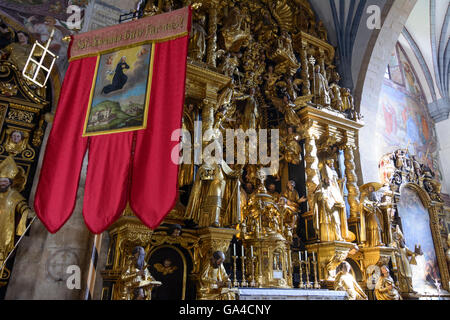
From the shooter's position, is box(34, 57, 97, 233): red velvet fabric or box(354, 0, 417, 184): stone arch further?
box(354, 0, 417, 184): stone arch

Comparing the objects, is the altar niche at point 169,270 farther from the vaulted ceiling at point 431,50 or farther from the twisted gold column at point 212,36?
the vaulted ceiling at point 431,50

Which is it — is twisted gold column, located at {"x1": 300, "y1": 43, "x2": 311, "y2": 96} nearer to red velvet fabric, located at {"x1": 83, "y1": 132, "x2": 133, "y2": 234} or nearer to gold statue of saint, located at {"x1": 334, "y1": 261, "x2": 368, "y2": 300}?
gold statue of saint, located at {"x1": 334, "y1": 261, "x2": 368, "y2": 300}

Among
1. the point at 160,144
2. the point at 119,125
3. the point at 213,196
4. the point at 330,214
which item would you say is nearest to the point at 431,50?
the point at 330,214

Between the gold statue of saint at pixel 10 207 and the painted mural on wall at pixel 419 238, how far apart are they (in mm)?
8859

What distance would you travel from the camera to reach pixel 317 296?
5316mm

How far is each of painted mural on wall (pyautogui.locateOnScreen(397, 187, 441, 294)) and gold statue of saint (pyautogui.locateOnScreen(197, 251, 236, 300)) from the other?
21.2 ft

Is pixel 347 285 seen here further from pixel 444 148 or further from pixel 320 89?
pixel 444 148

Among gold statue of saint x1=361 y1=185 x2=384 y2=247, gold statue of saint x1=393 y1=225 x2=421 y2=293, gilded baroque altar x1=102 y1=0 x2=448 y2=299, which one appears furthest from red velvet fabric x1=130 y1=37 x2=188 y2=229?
gold statue of saint x1=393 y1=225 x2=421 y2=293

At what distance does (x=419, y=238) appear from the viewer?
9.83m

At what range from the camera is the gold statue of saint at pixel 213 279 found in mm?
4825

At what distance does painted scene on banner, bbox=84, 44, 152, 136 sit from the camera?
14.9 feet

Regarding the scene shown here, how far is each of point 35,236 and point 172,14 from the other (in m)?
3.67

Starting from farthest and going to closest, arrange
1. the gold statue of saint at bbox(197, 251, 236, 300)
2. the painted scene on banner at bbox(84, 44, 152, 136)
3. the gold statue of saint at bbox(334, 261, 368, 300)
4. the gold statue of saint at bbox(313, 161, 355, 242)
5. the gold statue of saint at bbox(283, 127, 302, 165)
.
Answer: the gold statue of saint at bbox(283, 127, 302, 165) < the gold statue of saint at bbox(313, 161, 355, 242) < the gold statue of saint at bbox(334, 261, 368, 300) < the gold statue of saint at bbox(197, 251, 236, 300) < the painted scene on banner at bbox(84, 44, 152, 136)

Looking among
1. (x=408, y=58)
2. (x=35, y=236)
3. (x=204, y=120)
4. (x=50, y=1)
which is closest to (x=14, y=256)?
(x=35, y=236)
